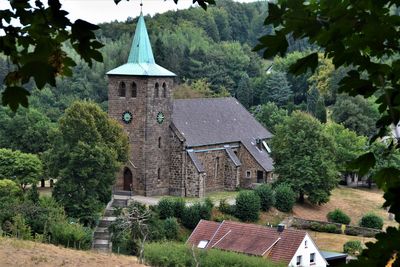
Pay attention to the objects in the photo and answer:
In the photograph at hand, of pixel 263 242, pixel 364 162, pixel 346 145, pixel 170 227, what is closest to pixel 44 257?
pixel 263 242

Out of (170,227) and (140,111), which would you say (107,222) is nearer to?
(170,227)

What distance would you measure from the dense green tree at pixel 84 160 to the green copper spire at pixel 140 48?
5.38 metres

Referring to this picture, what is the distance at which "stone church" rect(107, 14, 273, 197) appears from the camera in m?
43.2

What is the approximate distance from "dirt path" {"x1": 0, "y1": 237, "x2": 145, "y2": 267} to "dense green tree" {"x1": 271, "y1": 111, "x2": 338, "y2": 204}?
19444 millimetres

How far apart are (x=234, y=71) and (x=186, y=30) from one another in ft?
60.7

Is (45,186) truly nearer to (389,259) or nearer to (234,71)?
(234,71)

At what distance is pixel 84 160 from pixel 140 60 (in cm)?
812

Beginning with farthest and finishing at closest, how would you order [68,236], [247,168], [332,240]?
[247,168]
[332,240]
[68,236]

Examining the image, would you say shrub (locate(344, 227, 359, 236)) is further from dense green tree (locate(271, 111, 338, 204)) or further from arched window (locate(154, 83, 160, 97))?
arched window (locate(154, 83, 160, 97))

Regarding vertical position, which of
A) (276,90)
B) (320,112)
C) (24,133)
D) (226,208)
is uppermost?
(276,90)

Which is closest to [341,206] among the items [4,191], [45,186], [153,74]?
[153,74]

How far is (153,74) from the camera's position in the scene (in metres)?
42.7

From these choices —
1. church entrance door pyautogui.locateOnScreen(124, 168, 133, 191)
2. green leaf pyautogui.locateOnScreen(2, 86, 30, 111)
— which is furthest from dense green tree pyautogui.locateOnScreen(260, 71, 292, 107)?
green leaf pyautogui.locateOnScreen(2, 86, 30, 111)

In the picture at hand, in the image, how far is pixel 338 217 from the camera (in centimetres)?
4247
